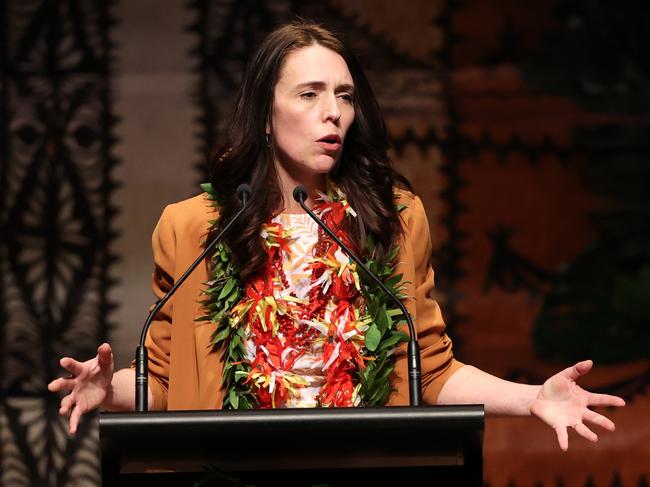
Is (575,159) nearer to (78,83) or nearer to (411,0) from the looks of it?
(411,0)

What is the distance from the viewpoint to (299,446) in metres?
1.58

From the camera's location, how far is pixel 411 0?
11.2 feet

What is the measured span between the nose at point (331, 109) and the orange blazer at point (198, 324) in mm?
242

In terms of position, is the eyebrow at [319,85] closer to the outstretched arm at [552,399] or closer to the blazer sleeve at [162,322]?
the blazer sleeve at [162,322]

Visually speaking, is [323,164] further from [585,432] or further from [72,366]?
[585,432]

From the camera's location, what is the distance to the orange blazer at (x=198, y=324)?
2.11m

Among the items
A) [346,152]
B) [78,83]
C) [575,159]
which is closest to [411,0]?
[575,159]

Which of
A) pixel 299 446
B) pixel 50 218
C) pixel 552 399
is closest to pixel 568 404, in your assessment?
pixel 552 399

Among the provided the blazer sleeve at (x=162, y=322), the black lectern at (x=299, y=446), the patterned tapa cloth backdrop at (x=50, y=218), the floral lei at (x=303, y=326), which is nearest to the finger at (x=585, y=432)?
the black lectern at (x=299, y=446)

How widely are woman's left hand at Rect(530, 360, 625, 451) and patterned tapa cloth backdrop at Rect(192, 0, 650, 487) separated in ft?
5.12

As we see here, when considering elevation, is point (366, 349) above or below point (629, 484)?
above

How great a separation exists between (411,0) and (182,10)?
622 millimetres

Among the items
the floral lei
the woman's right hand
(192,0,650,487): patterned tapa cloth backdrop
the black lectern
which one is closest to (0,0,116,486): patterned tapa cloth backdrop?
(192,0,650,487): patterned tapa cloth backdrop

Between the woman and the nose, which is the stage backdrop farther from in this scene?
the nose
